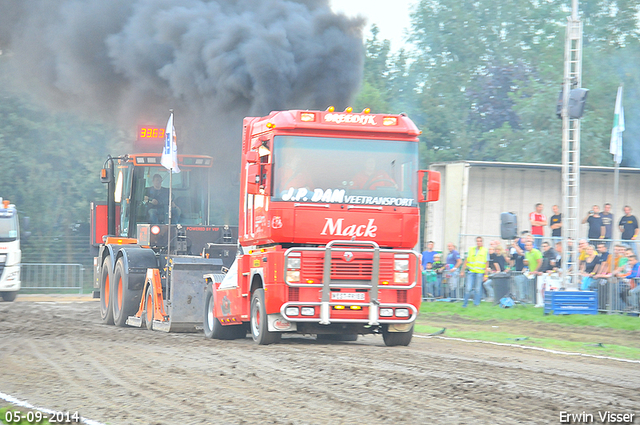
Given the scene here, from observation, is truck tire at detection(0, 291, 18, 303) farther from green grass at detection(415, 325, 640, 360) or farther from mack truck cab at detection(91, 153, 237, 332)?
green grass at detection(415, 325, 640, 360)

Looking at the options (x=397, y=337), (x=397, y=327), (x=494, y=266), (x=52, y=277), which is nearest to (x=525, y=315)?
(x=494, y=266)

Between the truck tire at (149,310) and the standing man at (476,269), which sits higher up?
the standing man at (476,269)

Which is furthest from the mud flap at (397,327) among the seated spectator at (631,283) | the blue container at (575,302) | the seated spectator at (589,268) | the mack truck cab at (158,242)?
the seated spectator at (589,268)

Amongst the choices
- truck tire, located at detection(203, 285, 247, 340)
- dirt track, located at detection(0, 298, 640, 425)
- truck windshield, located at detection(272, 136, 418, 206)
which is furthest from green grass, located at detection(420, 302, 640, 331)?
truck tire, located at detection(203, 285, 247, 340)

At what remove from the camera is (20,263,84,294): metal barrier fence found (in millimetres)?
31219

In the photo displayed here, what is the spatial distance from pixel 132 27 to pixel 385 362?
11177 millimetres

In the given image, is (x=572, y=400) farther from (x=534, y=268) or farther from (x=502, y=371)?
(x=534, y=268)

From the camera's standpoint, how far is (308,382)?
840 centimetres

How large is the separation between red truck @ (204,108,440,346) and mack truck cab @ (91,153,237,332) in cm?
277

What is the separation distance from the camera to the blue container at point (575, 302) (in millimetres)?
17156

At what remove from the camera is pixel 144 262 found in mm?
15906

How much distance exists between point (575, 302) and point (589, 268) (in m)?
1.21

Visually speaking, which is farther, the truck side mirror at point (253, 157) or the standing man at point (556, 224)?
the standing man at point (556, 224)

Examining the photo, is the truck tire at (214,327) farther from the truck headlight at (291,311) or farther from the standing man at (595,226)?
the standing man at (595,226)
